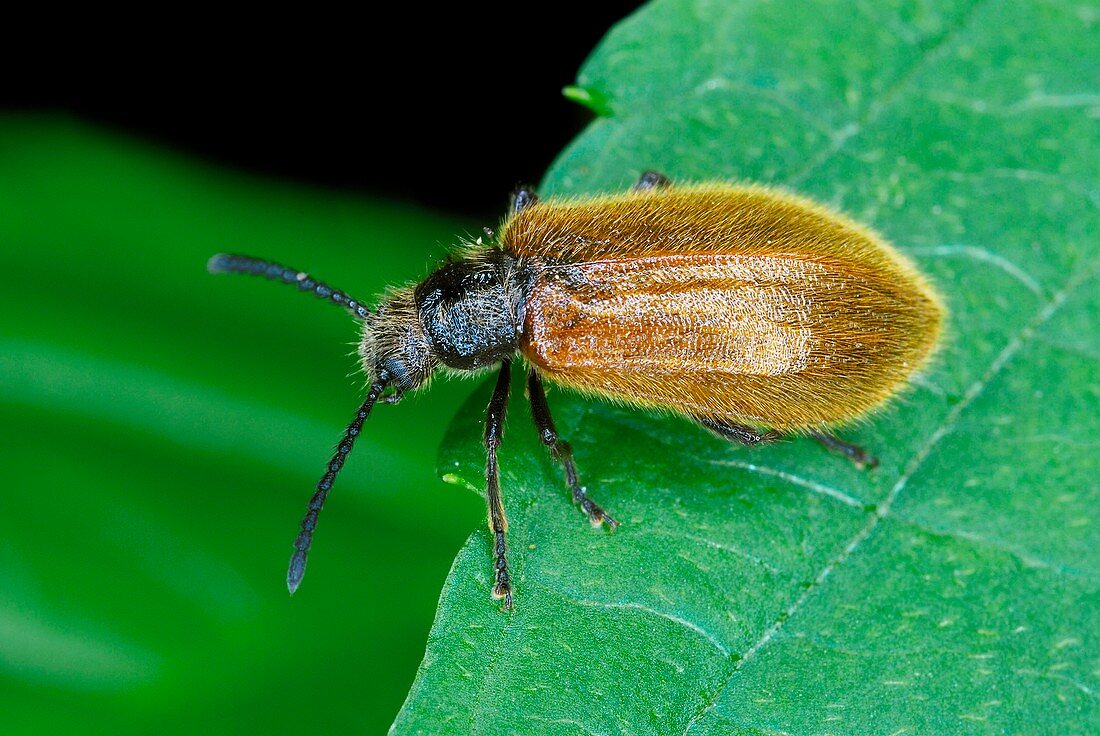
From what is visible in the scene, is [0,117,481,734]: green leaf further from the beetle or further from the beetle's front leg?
the beetle's front leg

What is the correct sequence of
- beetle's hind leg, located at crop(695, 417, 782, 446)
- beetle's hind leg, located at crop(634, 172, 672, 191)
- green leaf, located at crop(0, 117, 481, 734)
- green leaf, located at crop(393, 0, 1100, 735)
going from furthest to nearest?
beetle's hind leg, located at crop(634, 172, 672, 191), beetle's hind leg, located at crop(695, 417, 782, 446), green leaf, located at crop(0, 117, 481, 734), green leaf, located at crop(393, 0, 1100, 735)

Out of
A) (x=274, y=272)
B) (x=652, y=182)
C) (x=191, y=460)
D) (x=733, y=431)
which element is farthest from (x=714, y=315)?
(x=191, y=460)

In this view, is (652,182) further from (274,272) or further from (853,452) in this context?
(274,272)

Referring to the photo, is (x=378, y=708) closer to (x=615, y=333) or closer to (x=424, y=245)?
(x=615, y=333)

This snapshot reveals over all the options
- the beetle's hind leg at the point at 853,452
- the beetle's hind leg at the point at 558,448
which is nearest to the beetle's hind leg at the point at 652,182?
the beetle's hind leg at the point at 558,448

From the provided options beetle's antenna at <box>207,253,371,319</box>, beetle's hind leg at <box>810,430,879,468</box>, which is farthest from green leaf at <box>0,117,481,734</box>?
beetle's hind leg at <box>810,430,879,468</box>

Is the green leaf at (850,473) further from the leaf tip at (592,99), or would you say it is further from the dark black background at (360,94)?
the dark black background at (360,94)
